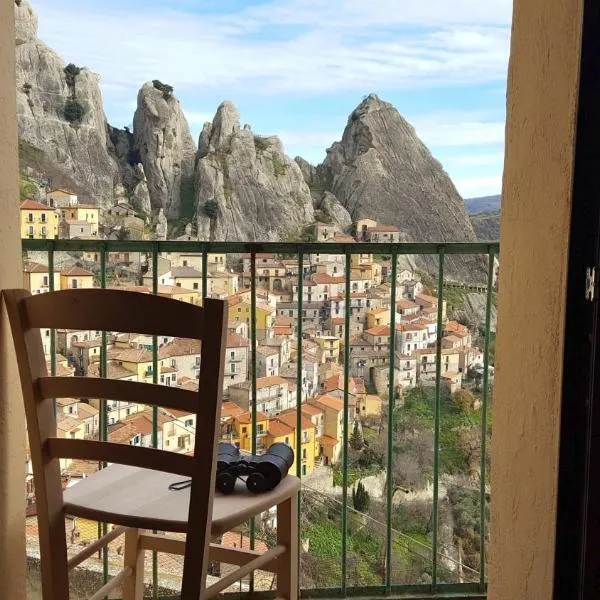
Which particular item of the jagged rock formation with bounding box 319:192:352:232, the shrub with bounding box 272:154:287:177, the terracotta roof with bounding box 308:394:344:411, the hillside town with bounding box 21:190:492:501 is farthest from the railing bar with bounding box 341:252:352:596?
the shrub with bounding box 272:154:287:177

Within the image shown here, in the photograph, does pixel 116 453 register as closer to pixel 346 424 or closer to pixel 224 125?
pixel 346 424

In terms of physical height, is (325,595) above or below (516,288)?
below

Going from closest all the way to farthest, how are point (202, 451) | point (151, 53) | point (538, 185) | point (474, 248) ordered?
point (202, 451) < point (538, 185) < point (474, 248) < point (151, 53)

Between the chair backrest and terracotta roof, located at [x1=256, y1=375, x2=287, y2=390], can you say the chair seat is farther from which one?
terracotta roof, located at [x1=256, y1=375, x2=287, y2=390]

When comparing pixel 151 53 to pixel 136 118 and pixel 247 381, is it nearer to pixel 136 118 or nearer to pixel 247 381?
pixel 136 118

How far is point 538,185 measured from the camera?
1512 mm

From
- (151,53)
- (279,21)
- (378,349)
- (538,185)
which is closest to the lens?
(538,185)

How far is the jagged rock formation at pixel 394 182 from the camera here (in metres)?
20.1

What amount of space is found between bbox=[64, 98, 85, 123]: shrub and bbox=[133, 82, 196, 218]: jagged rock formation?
1.74 meters

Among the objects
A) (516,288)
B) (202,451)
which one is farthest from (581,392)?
(202,451)

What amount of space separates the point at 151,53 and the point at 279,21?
7712mm

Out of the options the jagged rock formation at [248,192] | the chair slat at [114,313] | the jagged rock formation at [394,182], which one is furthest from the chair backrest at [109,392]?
the jagged rock formation at [394,182]

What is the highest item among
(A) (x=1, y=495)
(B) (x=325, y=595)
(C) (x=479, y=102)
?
(C) (x=479, y=102)

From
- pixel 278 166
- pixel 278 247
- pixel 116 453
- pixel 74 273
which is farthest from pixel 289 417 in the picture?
pixel 278 166
